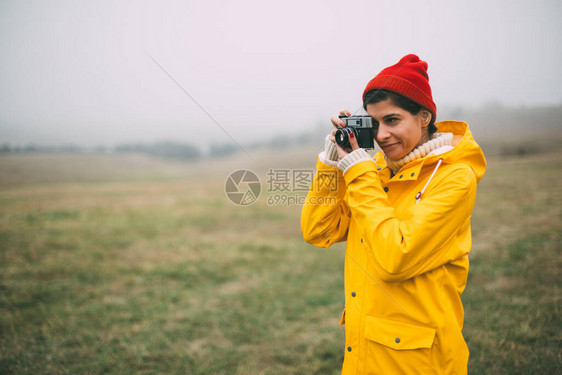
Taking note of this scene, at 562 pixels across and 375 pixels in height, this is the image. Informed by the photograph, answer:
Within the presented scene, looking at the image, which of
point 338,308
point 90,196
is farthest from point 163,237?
point 90,196

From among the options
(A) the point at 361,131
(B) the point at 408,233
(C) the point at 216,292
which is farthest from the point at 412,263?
(C) the point at 216,292

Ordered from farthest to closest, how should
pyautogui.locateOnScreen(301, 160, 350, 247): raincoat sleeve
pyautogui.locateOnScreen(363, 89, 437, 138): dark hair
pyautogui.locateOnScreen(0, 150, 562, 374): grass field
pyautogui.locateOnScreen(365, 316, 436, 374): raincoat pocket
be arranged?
pyautogui.locateOnScreen(0, 150, 562, 374): grass field → pyautogui.locateOnScreen(301, 160, 350, 247): raincoat sleeve → pyautogui.locateOnScreen(363, 89, 437, 138): dark hair → pyautogui.locateOnScreen(365, 316, 436, 374): raincoat pocket

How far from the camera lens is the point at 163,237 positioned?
29.9ft

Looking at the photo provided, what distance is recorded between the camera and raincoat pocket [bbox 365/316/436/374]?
167cm

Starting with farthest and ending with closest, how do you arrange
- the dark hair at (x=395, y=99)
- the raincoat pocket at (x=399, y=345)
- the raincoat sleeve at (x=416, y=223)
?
the dark hair at (x=395, y=99), the raincoat pocket at (x=399, y=345), the raincoat sleeve at (x=416, y=223)

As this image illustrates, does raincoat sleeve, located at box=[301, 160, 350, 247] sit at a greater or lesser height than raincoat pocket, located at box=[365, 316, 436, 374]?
greater

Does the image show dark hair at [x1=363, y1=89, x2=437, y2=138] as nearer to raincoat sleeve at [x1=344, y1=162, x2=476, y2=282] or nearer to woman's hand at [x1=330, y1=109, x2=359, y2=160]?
woman's hand at [x1=330, y1=109, x2=359, y2=160]

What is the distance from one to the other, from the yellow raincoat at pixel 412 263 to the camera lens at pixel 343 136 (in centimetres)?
20

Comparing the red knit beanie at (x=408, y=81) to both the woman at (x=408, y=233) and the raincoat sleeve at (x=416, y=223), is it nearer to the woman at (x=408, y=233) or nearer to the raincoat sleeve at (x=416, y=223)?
the woman at (x=408, y=233)

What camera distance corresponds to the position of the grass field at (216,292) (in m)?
3.86

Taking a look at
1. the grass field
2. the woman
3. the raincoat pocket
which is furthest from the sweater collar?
the grass field

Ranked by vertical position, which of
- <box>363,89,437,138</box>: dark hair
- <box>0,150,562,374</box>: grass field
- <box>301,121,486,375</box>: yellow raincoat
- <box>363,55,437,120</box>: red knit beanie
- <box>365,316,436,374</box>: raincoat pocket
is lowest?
<box>0,150,562,374</box>: grass field

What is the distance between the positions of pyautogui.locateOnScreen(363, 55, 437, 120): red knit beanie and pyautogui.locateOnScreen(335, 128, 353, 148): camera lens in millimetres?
290

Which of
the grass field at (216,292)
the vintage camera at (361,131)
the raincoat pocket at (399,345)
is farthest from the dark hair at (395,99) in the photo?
the grass field at (216,292)
